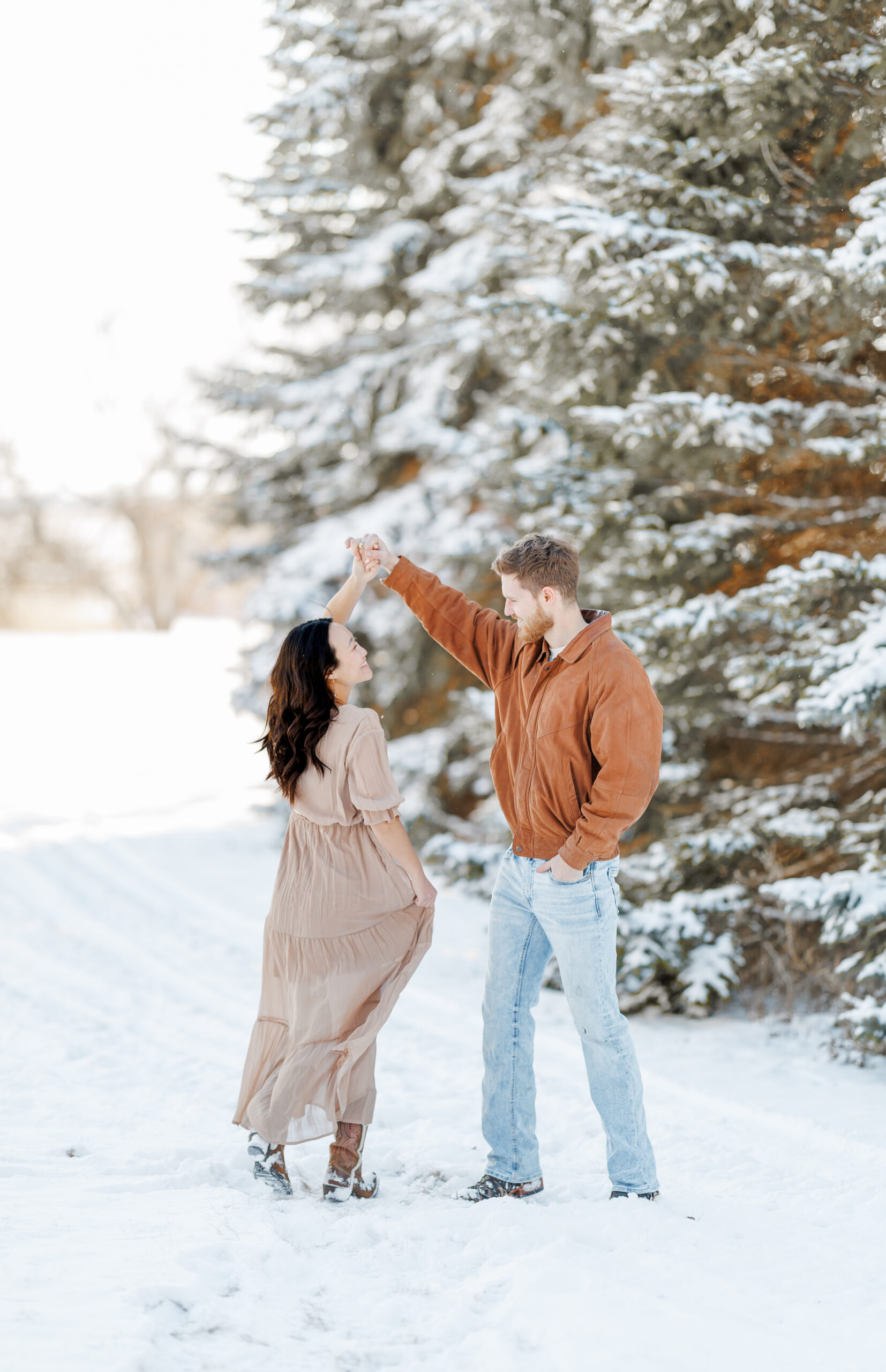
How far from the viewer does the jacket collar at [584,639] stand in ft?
10.3

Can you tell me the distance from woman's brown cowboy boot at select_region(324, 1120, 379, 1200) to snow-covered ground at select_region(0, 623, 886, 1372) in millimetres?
77

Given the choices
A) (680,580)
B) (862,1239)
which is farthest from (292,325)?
(862,1239)

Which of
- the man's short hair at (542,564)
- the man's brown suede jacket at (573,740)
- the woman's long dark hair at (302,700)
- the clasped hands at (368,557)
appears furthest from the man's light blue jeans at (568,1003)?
the clasped hands at (368,557)

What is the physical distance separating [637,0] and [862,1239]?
6.38 m

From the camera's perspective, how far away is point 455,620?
3.63 meters

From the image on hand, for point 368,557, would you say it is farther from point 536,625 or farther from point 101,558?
point 101,558

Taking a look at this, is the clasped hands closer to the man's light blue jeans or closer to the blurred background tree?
the man's light blue jeans

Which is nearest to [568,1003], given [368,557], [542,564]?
[542,564]

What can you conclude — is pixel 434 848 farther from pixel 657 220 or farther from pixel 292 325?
pixel 292 325

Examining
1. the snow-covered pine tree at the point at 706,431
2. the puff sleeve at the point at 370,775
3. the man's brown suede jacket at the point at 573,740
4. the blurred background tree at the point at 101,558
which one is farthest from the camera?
the blurred background tree at the point at 101,558

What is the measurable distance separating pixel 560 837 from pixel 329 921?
2.61 ft

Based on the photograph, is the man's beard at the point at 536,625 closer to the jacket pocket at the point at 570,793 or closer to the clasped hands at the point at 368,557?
the jacket pocket at the point at 570,793

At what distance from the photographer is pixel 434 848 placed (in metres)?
6.99

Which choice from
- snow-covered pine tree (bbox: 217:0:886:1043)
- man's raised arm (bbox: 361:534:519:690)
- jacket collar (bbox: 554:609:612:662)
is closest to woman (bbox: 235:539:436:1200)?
man's raised arm (bbox: 361:534:519:690)
